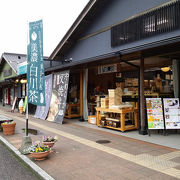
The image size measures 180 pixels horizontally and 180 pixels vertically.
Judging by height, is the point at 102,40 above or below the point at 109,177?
above

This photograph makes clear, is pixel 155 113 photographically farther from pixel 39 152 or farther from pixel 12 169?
pixel 12 169

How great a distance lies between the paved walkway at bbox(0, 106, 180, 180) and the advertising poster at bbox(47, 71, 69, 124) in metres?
4.27

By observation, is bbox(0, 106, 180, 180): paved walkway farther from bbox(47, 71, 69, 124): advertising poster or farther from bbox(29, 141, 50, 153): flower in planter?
bbox(47, 71, 69, 124): advertising poster

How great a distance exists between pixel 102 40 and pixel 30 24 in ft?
17.6

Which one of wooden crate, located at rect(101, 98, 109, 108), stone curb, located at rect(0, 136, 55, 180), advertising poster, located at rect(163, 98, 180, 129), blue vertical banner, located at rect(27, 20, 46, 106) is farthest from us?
wooden crate, located at rect(101, 98, 109, 108)

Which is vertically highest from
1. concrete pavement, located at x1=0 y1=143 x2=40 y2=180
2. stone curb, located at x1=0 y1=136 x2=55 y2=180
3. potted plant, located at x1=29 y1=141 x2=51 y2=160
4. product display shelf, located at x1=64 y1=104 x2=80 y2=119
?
product display shelf, located at x1=64 y1=104 x2=80 y2=119

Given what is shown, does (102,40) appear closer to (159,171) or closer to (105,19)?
(105,19)

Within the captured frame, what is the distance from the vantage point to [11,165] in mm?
5582

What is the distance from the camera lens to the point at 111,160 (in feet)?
18.0

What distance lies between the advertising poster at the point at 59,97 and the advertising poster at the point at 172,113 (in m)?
5.81

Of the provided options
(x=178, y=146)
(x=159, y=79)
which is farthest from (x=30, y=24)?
(x=159, y=79)

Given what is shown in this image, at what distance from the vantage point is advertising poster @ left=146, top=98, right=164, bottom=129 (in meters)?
8.02

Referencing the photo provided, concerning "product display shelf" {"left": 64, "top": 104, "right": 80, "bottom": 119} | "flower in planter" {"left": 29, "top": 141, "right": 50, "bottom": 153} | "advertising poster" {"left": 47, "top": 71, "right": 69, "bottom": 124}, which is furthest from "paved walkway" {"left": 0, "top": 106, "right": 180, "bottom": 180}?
"product display shelf" {"left": 64, "top": 104, "right": 80, "bottom": 119}

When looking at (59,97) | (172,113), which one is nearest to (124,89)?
(59,97)
